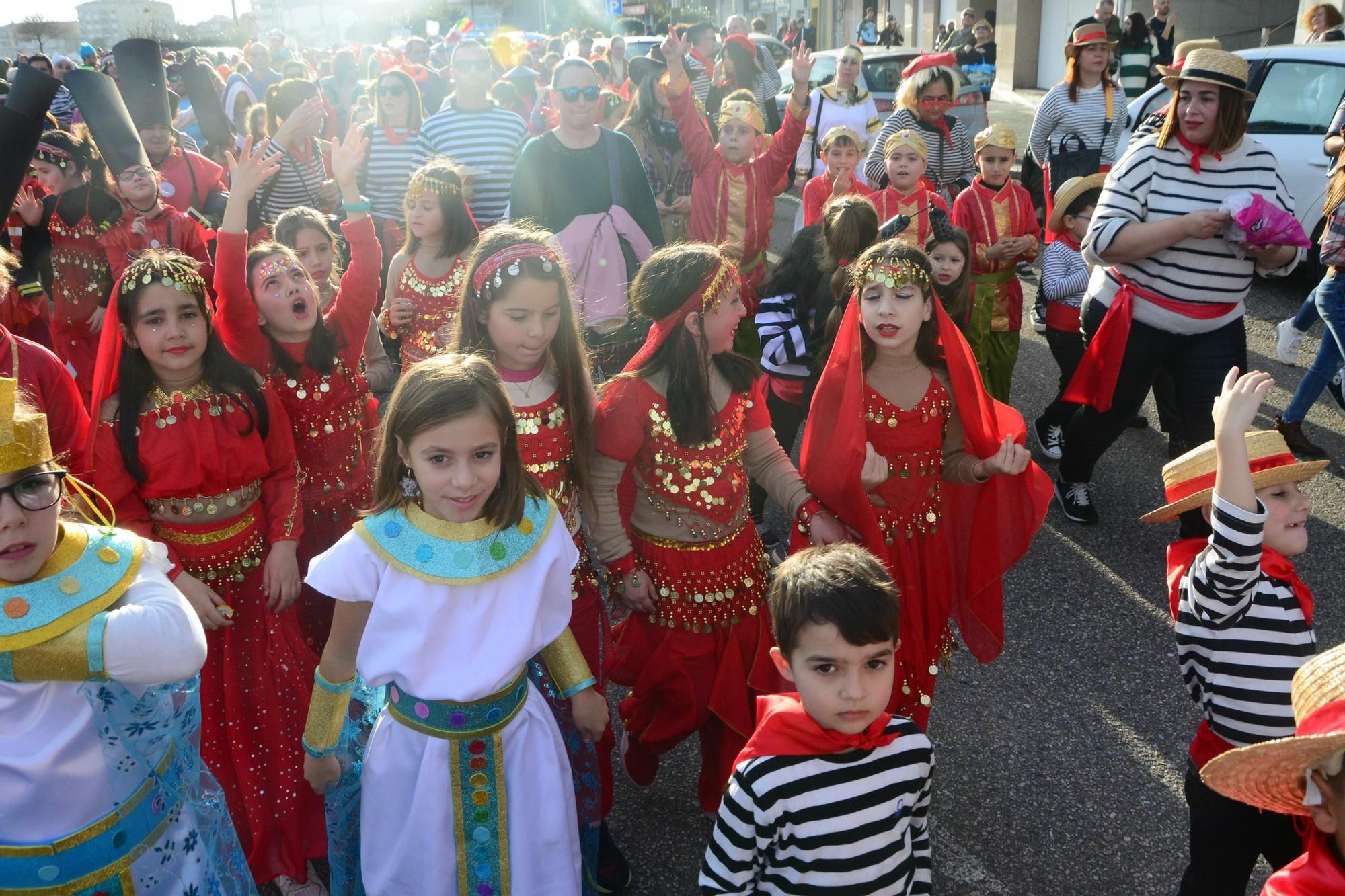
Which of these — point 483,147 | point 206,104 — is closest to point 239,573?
point 483,147

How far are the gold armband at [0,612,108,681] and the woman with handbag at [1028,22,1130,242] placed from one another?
675 centimetres

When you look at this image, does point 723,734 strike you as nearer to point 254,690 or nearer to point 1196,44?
point 254,690

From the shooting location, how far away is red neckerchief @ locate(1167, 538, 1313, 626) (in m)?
2.19

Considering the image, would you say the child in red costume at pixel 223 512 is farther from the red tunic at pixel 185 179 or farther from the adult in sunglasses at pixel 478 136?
the red tunic at pixel 185 179

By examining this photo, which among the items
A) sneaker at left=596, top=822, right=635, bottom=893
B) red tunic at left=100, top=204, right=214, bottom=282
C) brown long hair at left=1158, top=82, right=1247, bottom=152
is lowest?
sneaker at left=596, top=822, right=635, bottom=893

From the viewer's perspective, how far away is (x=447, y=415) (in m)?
2.14

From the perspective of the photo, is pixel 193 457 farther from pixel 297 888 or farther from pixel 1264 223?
pixel 1264 223

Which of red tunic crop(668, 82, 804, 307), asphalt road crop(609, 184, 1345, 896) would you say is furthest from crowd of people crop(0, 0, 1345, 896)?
red tunic crop(668, 82, 804, 307)

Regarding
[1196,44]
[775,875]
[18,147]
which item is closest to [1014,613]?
[775,875]

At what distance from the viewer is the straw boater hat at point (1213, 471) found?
2.22 meters

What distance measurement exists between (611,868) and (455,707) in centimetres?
95

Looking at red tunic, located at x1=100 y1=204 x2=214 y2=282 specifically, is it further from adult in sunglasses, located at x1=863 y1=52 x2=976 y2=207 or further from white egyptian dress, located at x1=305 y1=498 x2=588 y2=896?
adult in sunglasses, located at x1=863 y1=52 x2=976 y2=207

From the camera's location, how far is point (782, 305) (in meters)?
4.52

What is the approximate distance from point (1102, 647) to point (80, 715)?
341cm
